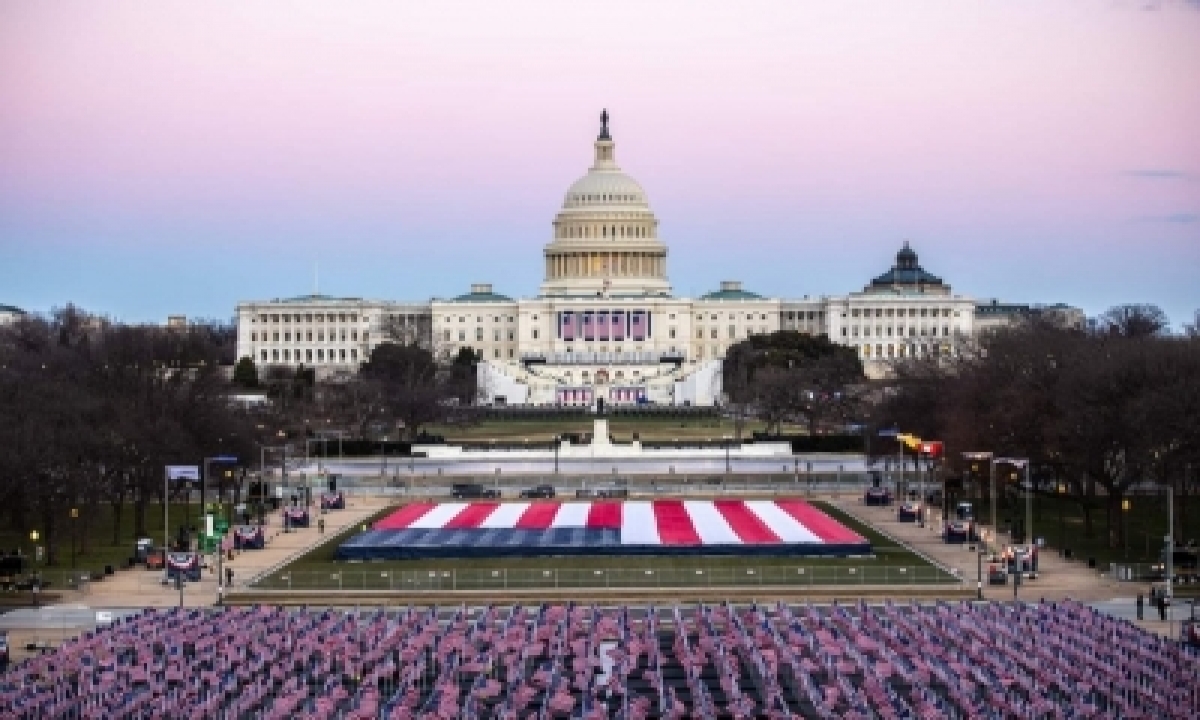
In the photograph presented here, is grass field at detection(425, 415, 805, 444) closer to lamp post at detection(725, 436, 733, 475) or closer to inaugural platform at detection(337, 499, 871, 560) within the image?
lamp post at detection(725, 436, 733, 475)

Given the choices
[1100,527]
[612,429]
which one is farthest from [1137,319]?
[1100,527]

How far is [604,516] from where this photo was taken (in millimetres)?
78875

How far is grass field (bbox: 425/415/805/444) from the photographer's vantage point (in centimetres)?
12800

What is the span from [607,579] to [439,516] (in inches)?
858

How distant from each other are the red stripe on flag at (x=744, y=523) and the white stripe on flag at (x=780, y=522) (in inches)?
7.6

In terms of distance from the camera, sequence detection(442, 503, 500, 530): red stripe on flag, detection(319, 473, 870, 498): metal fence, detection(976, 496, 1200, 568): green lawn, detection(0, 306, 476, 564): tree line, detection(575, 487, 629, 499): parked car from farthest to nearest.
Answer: detection(319, 473, 870, 498): metal fence, detection(575, 487, 629, 499): parked car, detection(442, 503, 500, 530): red stripe on flag, detection(0, 306, 476, 564): tree line, detection(976, 496, 1200, 568): green lawn

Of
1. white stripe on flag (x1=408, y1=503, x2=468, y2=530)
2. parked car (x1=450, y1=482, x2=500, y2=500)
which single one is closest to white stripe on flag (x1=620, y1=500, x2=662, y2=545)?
white stripe on flag (x1=408, y1=503, x2=468, y2=530)

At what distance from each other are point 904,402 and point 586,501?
23.1 m

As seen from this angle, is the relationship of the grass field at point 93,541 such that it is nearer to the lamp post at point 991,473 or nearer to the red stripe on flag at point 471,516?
the red stripe on flag at point 471,516

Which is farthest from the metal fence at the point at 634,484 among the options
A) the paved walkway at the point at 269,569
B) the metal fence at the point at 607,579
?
the metal fence at the point at 607,579

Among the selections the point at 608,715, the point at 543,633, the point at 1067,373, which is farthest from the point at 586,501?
the point at 608,715

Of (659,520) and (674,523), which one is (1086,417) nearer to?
(674,523)

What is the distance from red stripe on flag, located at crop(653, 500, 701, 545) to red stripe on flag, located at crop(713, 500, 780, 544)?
4.55 feet

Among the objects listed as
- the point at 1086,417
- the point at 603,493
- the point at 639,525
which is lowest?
the point at 639,525
